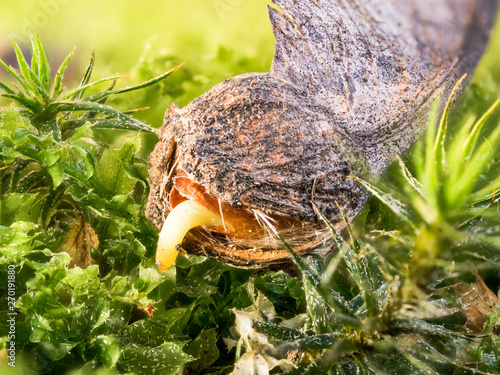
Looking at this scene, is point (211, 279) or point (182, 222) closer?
point (182, 222)

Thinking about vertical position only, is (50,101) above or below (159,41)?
below

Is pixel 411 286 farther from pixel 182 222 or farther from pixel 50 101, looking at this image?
pixel 50 101

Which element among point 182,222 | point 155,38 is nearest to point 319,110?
point 182,222

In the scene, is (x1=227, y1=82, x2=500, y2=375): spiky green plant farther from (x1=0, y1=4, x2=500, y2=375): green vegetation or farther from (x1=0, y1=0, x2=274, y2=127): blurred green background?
(x1=0, y1=0, x2=274, y2=127): blurred green background

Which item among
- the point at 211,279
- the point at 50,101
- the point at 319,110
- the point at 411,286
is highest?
the point at 50,101

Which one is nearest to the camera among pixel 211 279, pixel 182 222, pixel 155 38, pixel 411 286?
pixel 411 286

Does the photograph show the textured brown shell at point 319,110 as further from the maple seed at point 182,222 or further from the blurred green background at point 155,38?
the blurred green background at point 155,38

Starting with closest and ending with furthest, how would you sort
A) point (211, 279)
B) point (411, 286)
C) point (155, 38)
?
point (411, 286), point (211, 279), point (155, 38)

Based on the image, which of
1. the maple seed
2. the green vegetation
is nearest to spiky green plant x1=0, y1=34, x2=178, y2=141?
the green vegetation

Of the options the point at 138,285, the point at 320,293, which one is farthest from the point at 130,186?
the point at 320,293
